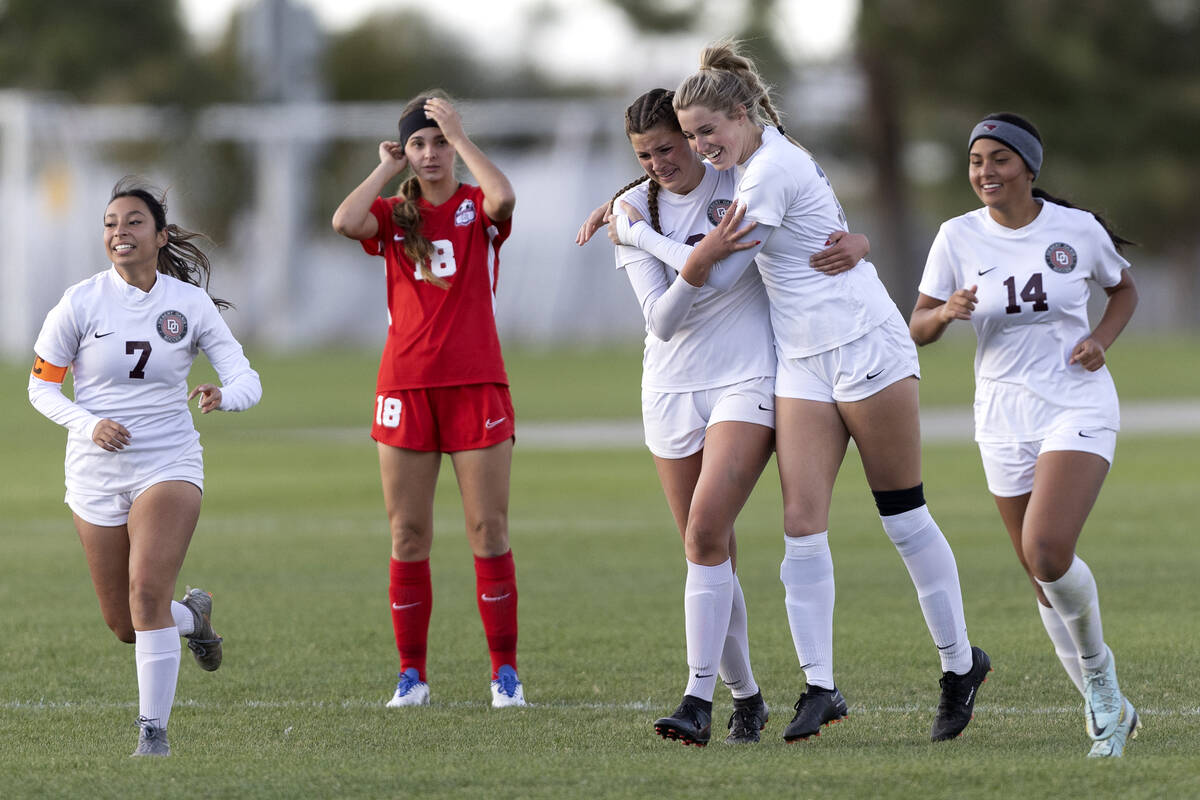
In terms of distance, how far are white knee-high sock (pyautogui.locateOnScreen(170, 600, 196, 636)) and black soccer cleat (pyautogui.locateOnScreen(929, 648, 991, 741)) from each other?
2.86 meters

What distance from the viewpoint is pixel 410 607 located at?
7242 millimetres

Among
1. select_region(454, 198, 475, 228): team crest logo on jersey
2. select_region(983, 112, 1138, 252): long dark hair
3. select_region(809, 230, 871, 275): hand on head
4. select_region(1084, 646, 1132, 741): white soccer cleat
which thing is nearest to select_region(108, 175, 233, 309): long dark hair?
select_region(454, 198, 475, 228): team crest logo on jersey

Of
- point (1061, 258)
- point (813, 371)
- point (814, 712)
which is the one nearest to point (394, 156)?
point (813, 371)

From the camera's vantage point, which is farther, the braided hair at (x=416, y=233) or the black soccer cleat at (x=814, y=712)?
the braided hair at (x=416, y=233)

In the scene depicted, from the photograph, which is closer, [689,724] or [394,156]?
[689,724]

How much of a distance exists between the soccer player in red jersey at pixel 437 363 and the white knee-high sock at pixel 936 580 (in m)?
1.77

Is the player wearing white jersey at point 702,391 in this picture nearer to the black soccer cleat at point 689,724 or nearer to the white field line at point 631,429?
the black soccer cleat at point 689,724

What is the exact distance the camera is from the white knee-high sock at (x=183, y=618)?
21.9 feet

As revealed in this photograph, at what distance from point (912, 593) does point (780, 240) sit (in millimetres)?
4376

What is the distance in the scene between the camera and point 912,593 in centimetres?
985

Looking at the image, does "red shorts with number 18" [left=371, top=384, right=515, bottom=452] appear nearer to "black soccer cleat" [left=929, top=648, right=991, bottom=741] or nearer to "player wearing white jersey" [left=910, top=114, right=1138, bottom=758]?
"player wearing white jersey" [left=910, top=114, right=1138, bottom=758]

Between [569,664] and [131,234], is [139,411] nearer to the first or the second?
[131,234]

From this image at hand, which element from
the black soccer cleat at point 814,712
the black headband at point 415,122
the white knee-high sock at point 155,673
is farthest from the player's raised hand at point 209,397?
the black soccer cleat at point 814,712

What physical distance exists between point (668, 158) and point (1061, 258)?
1.40 metres
